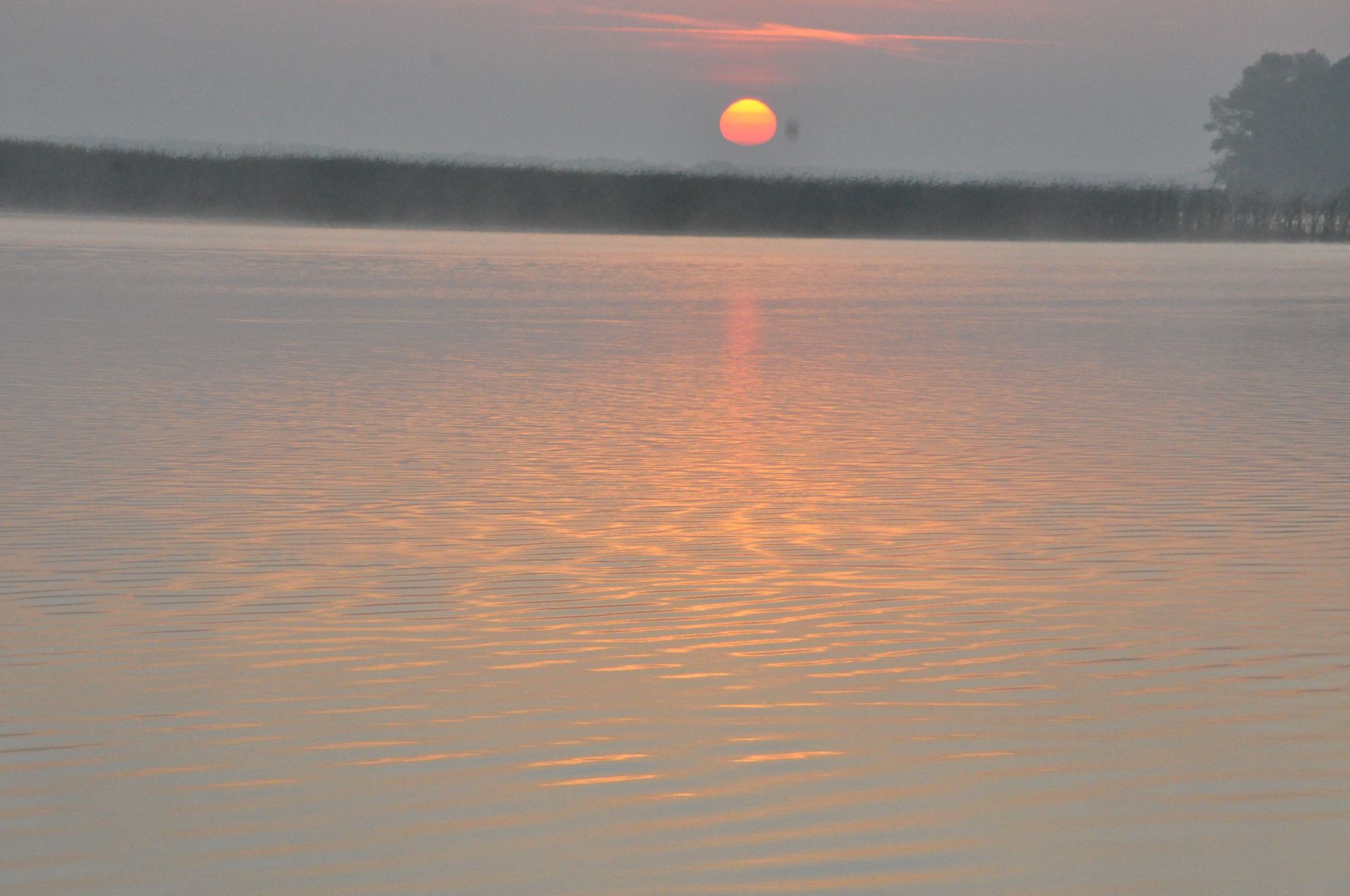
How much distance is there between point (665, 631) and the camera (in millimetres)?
5918

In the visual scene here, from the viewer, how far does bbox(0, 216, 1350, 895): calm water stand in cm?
397

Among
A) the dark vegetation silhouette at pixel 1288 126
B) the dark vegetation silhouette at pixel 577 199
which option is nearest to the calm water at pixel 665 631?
the dark vegetation silhouette at pixel 577 199

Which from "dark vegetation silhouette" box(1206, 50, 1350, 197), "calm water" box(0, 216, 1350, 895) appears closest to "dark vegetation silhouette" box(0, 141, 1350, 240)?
"calm water" box(0, 216, 1350, 895)

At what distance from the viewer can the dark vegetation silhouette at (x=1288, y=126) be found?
104750mm

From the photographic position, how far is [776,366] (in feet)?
52.6

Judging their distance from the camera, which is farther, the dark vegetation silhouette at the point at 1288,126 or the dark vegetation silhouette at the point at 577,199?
the dark vegetation silhouette at the point at 1288,126

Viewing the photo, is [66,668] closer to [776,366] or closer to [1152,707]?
[1152,707]

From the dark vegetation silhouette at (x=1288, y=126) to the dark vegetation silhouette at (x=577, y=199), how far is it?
51935mm

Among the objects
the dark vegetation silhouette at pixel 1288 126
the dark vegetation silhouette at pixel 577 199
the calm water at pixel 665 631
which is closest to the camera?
the calm water at pixel 665 631

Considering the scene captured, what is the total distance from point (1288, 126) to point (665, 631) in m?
108

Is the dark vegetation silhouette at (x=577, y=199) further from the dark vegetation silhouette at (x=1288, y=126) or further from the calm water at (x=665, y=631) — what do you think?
the dark vegetation silhouette at (x=1288, y=126)

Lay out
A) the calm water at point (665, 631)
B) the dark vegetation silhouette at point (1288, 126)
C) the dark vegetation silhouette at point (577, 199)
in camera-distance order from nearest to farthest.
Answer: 1. the calm water at point (665, 631)
2. the dark vegetation silhouette at point (577, 199)
3. the dark vegetation silhouette at point (1288, 126)

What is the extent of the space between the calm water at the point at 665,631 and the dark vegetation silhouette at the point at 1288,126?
315 feet

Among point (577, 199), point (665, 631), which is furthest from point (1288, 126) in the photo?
point (665, 631)
